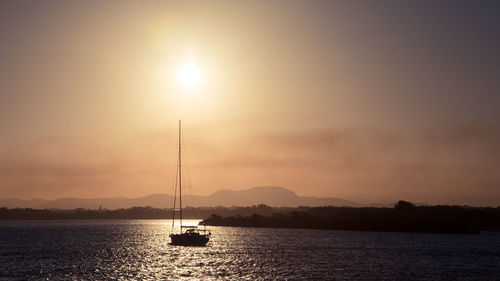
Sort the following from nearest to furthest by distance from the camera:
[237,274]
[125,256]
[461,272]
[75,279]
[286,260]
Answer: [75,279] → [237,274] → [461,272] → [286,260] → [125,256]

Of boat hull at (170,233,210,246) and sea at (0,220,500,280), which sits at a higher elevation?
boat hull at (170,233,210,246)

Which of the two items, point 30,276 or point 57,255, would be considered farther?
point 57,255

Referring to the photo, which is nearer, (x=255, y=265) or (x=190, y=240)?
(x=255, y=265)

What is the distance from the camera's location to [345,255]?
9450 centimetres

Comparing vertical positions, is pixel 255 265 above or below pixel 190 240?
below

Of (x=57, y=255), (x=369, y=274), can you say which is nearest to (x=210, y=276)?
(x=369, y=274)

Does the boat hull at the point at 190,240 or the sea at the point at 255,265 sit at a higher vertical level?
the boat hull at the point at 190,240

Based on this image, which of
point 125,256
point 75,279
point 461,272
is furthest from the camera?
point 125,256

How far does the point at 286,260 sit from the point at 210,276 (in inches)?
989

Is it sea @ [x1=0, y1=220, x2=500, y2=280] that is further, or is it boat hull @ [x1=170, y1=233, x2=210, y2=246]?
boat hull @ [x1=170, y1=233, x2=210, y2=246]

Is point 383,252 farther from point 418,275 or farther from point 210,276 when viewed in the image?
point 210,276

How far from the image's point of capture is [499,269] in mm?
75438

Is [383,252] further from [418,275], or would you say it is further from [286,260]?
[418,275]

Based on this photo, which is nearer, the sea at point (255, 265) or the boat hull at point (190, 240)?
the sea at point (255, 265)
